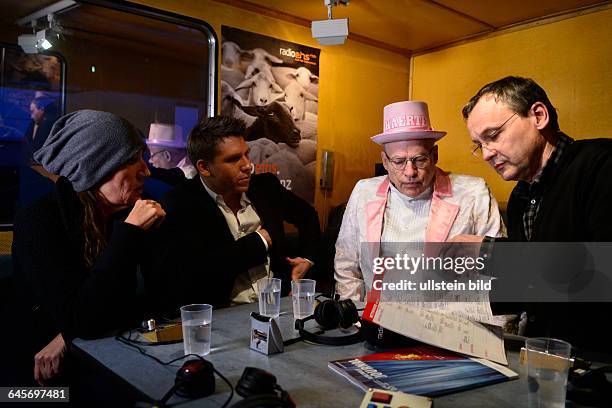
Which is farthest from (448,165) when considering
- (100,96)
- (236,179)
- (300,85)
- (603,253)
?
(100,96)

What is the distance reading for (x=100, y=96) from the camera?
438 cm

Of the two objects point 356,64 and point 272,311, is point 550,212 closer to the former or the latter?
point 272,311

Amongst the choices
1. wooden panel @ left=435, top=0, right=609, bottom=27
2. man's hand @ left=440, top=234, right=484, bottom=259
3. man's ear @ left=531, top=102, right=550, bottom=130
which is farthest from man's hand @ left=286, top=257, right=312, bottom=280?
wooden panel @ left=435, top=0, right=609, bottom=27

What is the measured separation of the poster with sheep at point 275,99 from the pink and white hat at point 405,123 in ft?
4.89

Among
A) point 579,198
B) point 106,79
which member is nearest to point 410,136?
point 579,198

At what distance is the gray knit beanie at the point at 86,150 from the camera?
154cm

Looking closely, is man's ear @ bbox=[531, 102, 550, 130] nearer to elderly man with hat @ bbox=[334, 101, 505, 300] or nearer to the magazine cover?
elderly man with hat @ bbox=[334, 101, 505, 300]

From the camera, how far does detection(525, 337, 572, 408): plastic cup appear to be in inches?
36.2

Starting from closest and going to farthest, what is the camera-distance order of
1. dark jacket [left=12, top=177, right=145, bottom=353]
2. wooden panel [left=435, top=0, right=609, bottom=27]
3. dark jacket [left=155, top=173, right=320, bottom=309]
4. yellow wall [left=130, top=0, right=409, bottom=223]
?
1. dark jacket [left=12, top=177, right=145, bottom=353]
2. dark jacket [left=155, top=173, right=320, bottom=309]
3. wooden panel [left=435, top=0, right=609, bottom=27]
4. yellow wall [left=130, top=0, right=409, bottom=223]

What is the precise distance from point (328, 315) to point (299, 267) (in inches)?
33.4

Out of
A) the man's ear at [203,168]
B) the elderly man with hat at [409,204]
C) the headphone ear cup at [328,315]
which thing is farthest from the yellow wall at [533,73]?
the headphone ear cup at [328,315]

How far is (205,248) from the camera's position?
2.07 meters

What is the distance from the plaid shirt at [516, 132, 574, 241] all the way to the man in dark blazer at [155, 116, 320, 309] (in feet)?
3.37

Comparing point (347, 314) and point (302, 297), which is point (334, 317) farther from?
point (302, 297)
